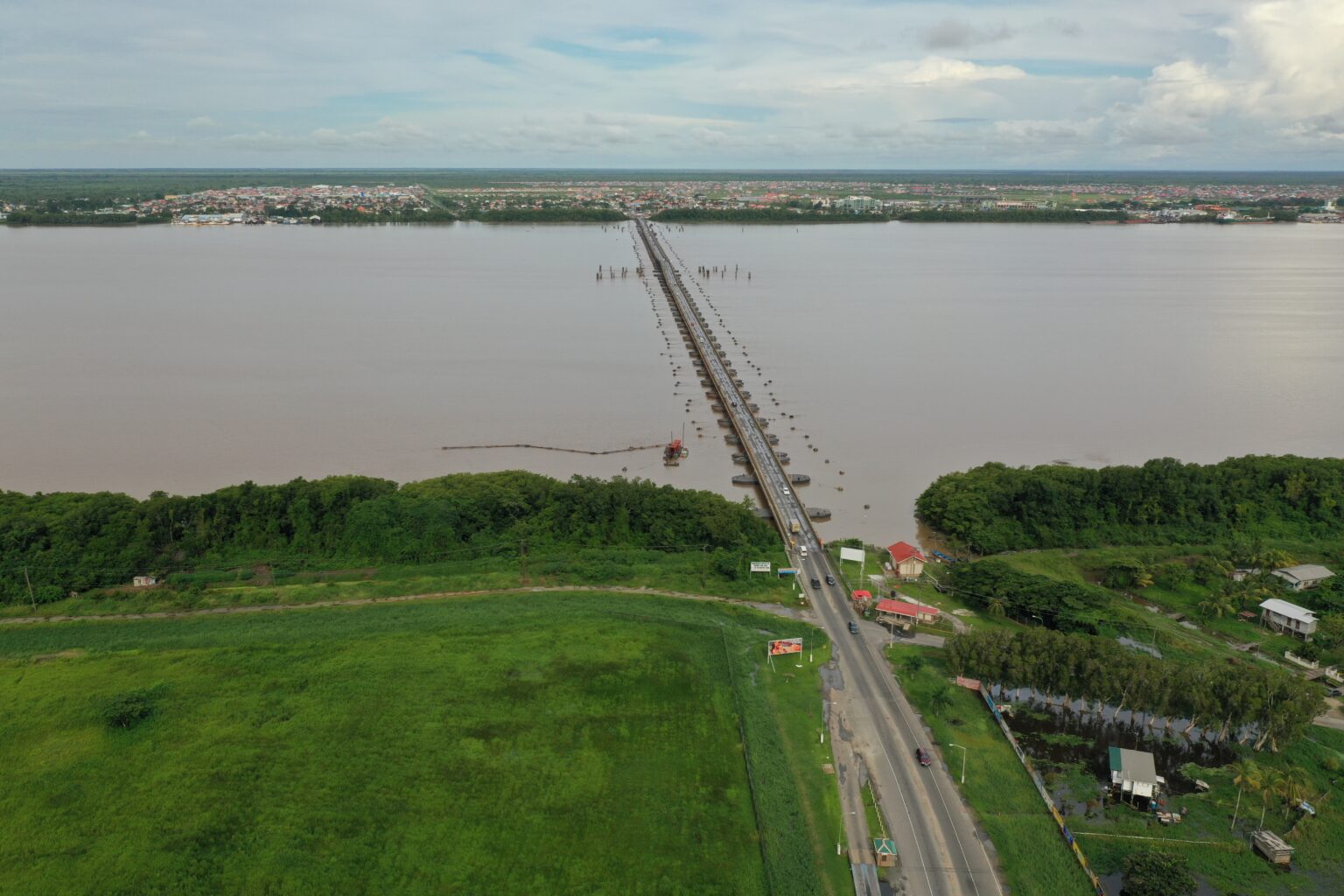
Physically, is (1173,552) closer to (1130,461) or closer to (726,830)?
(1130,461)

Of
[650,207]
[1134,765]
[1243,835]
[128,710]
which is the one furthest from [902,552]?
[650,207]

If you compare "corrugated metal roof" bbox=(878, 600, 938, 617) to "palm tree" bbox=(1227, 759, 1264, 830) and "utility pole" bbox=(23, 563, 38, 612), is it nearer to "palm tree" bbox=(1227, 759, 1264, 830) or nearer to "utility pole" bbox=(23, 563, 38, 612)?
"palm tree" bbox=(1227, 759, 1264, 830)

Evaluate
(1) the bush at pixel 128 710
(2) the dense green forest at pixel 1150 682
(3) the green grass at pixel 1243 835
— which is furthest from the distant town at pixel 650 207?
(3) the green grass at pixel 1243 835

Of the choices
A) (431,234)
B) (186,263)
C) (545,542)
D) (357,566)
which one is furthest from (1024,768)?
(431,234)

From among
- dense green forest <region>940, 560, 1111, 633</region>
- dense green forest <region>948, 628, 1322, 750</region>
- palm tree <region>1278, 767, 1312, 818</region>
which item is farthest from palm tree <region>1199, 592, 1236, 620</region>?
palm tree <region>1278, 767, 1312, 818</region>

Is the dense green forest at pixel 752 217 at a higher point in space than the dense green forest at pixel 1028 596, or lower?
higher

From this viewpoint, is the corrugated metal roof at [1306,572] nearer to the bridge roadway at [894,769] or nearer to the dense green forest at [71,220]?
the bridge roadway at [894,769]

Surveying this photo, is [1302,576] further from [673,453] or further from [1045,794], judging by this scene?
[673,453]
